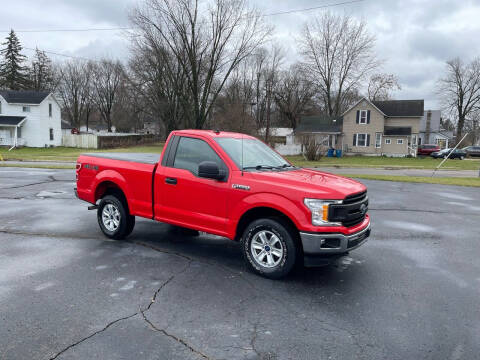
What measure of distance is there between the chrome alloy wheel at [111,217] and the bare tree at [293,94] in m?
57.0

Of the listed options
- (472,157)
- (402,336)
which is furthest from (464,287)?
(472,157)

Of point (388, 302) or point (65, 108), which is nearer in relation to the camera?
point (388, 302)

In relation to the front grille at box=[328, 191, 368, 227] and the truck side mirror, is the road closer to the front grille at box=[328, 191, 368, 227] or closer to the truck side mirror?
the front grille at box=[328, 191, 368, 227]

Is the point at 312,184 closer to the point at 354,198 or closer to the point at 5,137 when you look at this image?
the point at 354,198

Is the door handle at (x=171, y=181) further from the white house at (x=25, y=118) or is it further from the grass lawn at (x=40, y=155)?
the white house at (x=25, y=118)

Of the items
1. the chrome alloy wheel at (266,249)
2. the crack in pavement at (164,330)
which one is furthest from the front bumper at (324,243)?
the crack in pavement at (164,330)

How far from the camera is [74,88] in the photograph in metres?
75.6

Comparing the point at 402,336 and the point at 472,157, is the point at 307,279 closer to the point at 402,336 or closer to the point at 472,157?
the point at 402,336

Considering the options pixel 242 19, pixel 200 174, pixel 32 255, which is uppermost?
pixel 242 19

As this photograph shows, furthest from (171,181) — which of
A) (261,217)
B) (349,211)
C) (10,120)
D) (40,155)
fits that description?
(10,120)

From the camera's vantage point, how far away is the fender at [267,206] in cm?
463

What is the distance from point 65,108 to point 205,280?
8257cm

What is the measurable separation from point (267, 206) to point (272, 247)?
56cm

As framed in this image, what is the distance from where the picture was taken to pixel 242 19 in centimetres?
3134
